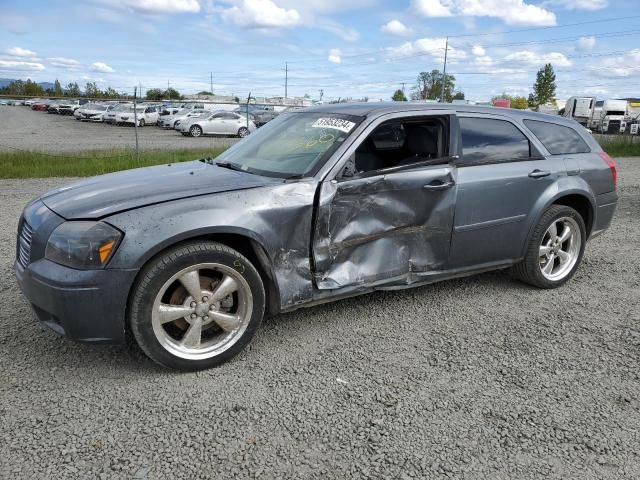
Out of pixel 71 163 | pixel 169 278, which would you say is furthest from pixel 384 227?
pixel 71 163

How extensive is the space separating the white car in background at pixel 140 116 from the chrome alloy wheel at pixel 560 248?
36.3m

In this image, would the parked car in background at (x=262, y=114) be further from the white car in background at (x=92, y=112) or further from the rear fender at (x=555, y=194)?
the rear fender at (x=555, y=194)

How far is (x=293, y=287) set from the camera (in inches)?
137

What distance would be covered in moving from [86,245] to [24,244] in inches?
27.3

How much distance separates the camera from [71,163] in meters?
12.2

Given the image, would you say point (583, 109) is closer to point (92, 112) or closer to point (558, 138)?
point (92, 112)

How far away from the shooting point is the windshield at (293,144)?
3.71 metres

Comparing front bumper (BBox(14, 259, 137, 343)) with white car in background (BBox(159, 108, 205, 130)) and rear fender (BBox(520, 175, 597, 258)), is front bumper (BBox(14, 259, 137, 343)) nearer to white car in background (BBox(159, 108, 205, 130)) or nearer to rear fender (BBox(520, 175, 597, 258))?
rear fender (BBox(520, 175, 597, 258))

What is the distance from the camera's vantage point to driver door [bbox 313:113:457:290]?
3.56 m

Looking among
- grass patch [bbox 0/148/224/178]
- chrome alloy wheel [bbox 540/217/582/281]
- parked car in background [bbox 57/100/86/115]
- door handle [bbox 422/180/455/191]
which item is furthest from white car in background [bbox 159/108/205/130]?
door handle [bbox 422/180/455/191]

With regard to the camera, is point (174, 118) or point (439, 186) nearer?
point (439, 186)

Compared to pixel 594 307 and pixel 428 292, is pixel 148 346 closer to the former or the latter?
pixel 428 292

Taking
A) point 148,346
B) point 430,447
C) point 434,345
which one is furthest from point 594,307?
point 148,346

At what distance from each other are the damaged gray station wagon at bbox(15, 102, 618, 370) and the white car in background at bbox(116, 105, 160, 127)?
35.9m
